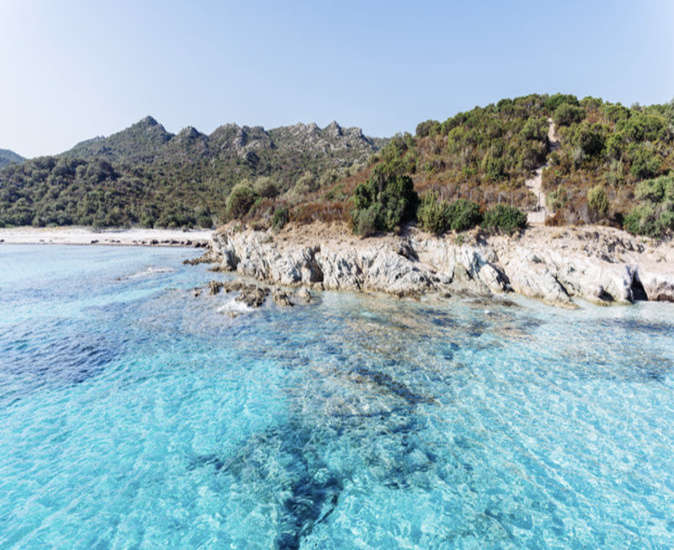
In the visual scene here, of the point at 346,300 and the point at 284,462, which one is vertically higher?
the point at 346,300

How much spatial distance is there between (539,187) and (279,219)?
1364 inches

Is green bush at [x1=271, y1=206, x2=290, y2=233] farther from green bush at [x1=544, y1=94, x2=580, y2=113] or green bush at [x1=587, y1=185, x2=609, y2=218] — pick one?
green bush at [x1=544, y1=94, x2=580, y2=113]

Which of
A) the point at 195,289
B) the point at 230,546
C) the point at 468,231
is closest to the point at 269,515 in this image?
the point at 230,546

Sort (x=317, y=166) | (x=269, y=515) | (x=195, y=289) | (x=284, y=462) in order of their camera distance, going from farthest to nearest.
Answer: (x=317, y=166) → (x=195, y=289) → (x=284, y=462) → (x=269, y=515)

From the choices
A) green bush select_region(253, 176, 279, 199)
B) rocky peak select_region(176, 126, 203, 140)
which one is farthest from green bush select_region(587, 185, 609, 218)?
rocky peak select_region(176, 126, 203, 140)

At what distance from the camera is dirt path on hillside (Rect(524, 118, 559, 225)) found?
2978 centimetres

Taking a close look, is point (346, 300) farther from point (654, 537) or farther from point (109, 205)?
point (109, 205)

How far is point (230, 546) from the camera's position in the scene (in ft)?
19.2

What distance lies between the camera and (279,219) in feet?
108

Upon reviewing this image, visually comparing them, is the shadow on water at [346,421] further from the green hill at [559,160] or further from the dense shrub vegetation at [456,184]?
the green hill at [559,160]

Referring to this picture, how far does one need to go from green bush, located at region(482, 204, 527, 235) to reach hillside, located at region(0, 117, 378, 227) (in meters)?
38.2

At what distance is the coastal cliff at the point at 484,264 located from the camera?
21812mm

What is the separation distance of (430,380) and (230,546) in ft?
28.2

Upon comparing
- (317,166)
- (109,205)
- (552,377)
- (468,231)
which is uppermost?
(317,166)
